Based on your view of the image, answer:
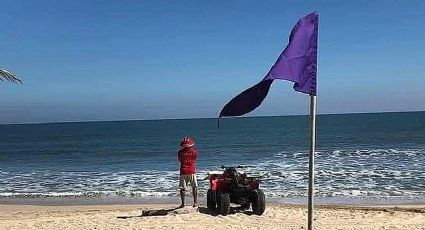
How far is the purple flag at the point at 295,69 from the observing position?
448cm

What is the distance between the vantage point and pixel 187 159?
11344 millimetres

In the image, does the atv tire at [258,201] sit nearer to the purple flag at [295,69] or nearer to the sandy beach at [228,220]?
the sandy beach at [228,220]

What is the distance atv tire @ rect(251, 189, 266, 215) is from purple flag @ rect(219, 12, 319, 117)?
21.4 feet

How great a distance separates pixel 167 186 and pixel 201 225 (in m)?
9.34

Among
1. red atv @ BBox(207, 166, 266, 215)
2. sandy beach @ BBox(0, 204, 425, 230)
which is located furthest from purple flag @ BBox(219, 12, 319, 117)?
red atv @ BBox(207, 166, 266, 215)

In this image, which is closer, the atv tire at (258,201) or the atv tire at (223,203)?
the atv tire at (223,203)

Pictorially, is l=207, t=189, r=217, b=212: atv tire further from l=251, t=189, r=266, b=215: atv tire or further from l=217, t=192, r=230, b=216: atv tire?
l=251, t=189, r=266, b=215: atv tire

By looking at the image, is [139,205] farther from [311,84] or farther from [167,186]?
[311,84]

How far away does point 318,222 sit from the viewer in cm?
1067

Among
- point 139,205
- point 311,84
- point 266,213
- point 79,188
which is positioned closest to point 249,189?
point 266,213

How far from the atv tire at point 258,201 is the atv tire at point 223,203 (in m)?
0.53

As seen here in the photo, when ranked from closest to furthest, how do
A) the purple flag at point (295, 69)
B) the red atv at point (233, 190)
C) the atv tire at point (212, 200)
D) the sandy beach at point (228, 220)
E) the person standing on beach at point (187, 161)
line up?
1. the purple flag at point (295, 69)
2. the sandy beach at point (228, 220)
3. the red atv at point (233, 190)
4. the atv tire at point (212, 200)
5. the person standing on beach at point (187, 161)

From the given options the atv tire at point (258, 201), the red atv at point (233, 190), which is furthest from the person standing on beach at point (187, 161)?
the atv tire at point (258, 201)

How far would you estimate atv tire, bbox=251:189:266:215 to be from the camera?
35.9 feet
